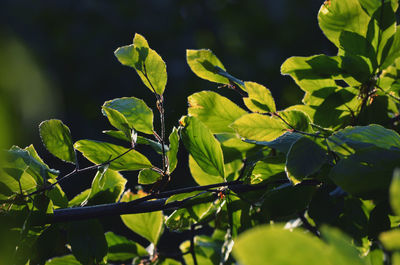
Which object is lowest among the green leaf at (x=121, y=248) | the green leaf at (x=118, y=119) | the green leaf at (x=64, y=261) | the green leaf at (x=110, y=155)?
the green leaf at (x=121, y=248)

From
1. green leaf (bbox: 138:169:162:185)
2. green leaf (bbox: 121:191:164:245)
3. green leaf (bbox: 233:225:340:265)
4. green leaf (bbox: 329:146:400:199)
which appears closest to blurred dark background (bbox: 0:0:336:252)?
green leaf (bbox: 121:191:164:245)

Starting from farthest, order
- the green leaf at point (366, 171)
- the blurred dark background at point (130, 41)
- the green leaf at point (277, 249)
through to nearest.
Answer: the blurred dark background at point (130, 41) < the green leaf at point (366, 171) < the green leaf at point (277, 249)

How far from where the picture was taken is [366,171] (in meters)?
0.29

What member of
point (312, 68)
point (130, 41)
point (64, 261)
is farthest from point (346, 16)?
point (130, 41)

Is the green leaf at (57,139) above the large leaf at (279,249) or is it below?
below

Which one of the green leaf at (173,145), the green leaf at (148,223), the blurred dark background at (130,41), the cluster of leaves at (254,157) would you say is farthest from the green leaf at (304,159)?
the blurred dark background at (130,41)

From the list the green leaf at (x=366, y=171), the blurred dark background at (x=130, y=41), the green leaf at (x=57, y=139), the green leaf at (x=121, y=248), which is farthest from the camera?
the blurred dark background at (x=130, y=41)

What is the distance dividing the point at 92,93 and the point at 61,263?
269 centimetres

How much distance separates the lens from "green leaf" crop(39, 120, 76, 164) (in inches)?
15.4

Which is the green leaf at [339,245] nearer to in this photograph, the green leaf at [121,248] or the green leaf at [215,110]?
the green leaf at [215,110]

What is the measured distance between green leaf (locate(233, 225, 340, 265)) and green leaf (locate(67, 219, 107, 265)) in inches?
11.5

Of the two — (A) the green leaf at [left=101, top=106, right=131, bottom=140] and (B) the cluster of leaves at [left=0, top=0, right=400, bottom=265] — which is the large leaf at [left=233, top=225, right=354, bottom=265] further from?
(A) the green leaf at [left=101, top=106, right=131, bottom=140]

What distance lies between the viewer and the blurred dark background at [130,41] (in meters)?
2.59

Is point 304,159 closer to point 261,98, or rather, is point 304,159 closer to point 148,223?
point 261,98
